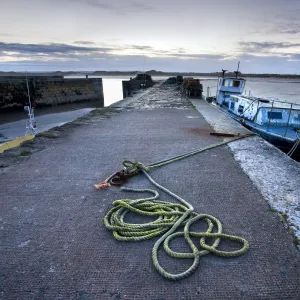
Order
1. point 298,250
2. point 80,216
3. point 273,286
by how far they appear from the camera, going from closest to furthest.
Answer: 1. point 273,286
2. point 298,250
3. point 80,216

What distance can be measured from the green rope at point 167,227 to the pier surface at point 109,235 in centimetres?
7

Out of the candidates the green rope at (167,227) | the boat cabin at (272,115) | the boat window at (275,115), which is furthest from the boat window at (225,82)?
the green rope at (167,227)

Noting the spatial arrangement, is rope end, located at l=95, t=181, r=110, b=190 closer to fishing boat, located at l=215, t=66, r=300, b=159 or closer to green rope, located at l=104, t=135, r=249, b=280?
green rope, located at l=104, t=135, r=249, b=280

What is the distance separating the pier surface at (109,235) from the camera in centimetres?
211

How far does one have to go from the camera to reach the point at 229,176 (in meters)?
4.29

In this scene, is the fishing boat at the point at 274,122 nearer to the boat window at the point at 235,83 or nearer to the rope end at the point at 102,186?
the boat window at the point at 235,83

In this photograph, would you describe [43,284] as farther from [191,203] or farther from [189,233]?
[191,203]

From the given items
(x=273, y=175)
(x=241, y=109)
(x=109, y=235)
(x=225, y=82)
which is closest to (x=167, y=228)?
(x=109, y=235)

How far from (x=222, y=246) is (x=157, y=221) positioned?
0.79 m

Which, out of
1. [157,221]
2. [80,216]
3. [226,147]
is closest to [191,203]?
[157,221]

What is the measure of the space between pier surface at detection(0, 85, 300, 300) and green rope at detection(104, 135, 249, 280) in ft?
0.24

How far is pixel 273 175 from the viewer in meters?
4.27

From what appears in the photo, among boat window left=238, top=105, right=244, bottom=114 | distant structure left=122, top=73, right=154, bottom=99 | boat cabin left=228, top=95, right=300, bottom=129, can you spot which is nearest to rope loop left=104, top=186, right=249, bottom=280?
boat cabin left=228, top=95, right=300, bottom=129

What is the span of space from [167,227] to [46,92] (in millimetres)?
32142
